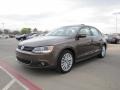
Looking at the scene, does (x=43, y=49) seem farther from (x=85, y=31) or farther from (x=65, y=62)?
(x=85, y=31)

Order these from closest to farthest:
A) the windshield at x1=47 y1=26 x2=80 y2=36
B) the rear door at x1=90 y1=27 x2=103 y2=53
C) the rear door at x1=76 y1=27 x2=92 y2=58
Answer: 1. the rear door at x1=76 y1=27 x2=92 y2=58
2. the windshield at x1=47 y1=26 x2=80 y2=36
3. the rear door at x1=90 y1=27 x2=103 y2=53

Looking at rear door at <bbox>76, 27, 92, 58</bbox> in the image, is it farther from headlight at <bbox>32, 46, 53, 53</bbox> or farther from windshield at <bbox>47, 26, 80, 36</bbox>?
headlight at <bbox>32, 46, 53, 53</bbox>

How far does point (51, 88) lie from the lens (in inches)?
182

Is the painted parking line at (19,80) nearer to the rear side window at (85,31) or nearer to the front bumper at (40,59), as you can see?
the front bumper at (40,59)

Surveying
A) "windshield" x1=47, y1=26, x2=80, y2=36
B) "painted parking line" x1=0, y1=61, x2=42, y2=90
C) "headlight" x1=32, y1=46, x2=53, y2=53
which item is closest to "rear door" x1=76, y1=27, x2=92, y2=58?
"windshield" x1=47, y1=26, x2=80, y2=36

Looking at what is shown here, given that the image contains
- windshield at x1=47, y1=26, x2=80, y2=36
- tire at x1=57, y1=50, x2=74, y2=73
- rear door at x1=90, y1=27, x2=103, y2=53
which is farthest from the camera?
rear door at x1=90, y1=27, x2=103, y2=53

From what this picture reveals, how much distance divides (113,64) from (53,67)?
2715 millimetres

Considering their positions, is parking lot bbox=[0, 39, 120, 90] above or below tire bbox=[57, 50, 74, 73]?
below

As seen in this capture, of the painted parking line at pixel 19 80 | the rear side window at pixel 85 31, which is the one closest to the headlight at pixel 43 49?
the painted parking line at pixel 19 80

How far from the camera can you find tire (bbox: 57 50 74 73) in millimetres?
5719

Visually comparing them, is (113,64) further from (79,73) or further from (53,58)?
(53,58)

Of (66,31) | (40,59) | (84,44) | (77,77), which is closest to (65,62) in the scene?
(77,77)

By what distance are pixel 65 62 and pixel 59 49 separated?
516mm

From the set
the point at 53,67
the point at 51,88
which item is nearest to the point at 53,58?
the point at 53,67
